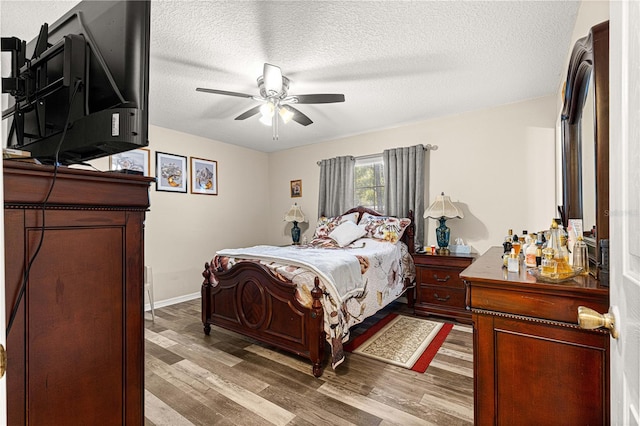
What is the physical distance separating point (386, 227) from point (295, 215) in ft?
5.34

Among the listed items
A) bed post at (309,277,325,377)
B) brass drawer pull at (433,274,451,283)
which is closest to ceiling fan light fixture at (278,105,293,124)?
bed post at (309,277,325,377)

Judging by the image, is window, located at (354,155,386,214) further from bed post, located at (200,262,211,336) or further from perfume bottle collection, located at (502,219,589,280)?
perfume bottle collection, located at (502,219,589,280)

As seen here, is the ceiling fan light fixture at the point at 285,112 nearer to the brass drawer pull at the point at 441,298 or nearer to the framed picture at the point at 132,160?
the framed picture at the point at 132,160

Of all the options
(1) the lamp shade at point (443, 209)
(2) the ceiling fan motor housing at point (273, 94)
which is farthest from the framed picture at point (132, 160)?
(1) the lamp shade at point (443, 209)

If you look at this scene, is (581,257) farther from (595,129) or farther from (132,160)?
(132,160)

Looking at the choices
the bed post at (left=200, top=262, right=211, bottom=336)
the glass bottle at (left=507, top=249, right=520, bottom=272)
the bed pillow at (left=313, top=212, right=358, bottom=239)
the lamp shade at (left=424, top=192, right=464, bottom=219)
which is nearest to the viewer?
the glass bottle at (left=507, top=249, right=520, bottom=272)

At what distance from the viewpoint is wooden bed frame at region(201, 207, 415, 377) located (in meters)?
2.22

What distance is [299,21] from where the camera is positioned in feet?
6.29

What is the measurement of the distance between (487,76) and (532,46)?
499mm

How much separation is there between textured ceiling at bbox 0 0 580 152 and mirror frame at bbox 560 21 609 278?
0.57m

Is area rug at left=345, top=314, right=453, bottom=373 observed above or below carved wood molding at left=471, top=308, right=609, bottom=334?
below

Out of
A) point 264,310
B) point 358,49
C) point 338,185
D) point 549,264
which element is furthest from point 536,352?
point 338,185

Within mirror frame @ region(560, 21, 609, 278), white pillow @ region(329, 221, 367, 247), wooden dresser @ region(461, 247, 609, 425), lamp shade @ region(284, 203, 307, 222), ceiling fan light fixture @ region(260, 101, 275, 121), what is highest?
ceiling fan light fixture @ region(260, 101, 275, 121)

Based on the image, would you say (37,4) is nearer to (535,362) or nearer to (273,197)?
(535,362)
